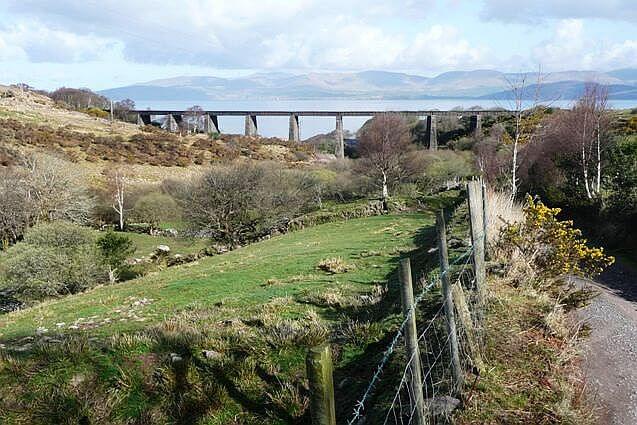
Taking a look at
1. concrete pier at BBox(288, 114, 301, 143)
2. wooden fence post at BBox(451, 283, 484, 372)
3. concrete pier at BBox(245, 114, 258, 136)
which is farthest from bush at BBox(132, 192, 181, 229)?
concrete pier at BBox(245, 114, 258, 136)

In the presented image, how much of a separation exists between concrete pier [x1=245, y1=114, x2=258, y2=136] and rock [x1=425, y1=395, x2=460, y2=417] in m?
101

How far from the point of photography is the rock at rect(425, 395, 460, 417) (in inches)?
178

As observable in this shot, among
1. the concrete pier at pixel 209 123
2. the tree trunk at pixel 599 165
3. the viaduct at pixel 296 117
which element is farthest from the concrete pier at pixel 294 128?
the tree trunk at pixel 599 165

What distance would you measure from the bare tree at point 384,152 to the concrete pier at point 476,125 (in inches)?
888

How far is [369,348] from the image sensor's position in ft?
23.5

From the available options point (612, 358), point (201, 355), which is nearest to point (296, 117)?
point (201, 355)

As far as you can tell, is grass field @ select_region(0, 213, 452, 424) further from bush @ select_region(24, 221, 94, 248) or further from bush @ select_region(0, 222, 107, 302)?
bush @ select_region(24, 221, 94, 248)

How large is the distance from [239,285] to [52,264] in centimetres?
1137

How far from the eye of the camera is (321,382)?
2389 mm

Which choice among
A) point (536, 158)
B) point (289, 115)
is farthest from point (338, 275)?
point (289, 115)

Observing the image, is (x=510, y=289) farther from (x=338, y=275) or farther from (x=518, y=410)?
(x=338, y=275)

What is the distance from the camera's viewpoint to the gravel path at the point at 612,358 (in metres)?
5.15

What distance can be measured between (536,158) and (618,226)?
1210cm

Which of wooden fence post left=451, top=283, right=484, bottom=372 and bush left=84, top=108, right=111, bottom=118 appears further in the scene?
bush left=84, top=108, right=111, bottom=118
